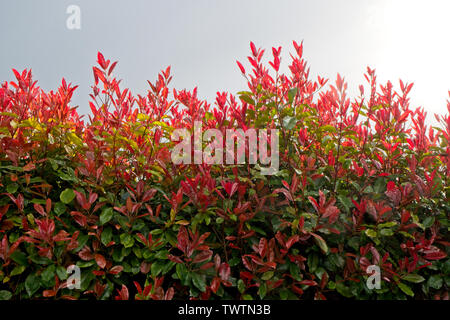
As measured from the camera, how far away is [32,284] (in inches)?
84.7

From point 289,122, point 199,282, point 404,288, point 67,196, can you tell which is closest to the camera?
point 199,282

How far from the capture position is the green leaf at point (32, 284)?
2.13m

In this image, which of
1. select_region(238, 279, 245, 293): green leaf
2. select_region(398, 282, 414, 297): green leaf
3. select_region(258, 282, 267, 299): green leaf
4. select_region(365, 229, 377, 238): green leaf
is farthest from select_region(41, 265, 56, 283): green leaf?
select_region(398, 282, 414, 297): green leaf

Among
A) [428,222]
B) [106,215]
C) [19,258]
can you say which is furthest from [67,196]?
[428,222]

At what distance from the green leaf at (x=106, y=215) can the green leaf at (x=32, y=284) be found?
0.51m

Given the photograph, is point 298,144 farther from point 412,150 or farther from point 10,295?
point 10,295

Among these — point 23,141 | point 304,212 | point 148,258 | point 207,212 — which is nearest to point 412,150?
point 304,212

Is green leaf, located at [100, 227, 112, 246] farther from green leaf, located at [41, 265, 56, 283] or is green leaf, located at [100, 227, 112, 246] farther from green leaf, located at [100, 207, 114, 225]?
green leaf, located at [41, 265, 56, 283]

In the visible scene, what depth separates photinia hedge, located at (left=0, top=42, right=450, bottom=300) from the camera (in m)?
2.14

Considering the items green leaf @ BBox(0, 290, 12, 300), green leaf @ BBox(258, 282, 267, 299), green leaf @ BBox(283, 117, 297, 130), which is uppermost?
green leaf @ BBox(283, 117, 297, 130)

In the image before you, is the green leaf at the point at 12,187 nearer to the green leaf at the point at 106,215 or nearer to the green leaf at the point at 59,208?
the green leaf at the point at 59,208

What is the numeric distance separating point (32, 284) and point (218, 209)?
1.22 metres

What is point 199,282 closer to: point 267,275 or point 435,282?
point 267,275
